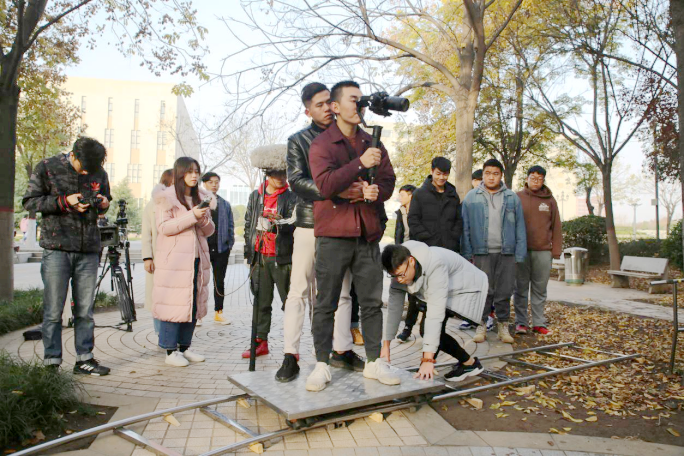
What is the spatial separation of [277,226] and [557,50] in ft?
36.9

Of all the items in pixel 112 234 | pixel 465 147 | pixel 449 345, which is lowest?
pixel 449 345

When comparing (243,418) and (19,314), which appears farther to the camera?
(19,314)

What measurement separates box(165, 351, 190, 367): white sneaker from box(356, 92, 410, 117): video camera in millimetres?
2943

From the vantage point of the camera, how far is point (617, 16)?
1294 centimetres

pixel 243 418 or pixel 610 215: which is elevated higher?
pixel 610 215

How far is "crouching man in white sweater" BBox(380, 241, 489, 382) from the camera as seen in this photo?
4.10 metres

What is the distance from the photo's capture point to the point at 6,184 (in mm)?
8016

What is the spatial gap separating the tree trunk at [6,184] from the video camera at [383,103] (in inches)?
260

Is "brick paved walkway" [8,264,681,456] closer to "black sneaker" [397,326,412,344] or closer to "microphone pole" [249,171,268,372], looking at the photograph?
"black sneaker" [397,326,412,344]

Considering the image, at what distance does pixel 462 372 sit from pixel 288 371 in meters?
1.56

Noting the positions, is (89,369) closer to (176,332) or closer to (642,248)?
(176,332)

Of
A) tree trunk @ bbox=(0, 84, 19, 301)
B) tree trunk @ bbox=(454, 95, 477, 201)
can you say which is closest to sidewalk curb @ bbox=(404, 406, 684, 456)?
tree trunk @ bbox=(454, 95, 477, 201)

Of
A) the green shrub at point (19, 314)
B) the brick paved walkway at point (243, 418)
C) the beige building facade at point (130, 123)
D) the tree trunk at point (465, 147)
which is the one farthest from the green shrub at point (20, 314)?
the beige building facade at point (130, 123)

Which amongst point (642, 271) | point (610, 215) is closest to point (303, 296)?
point (642, 271)
